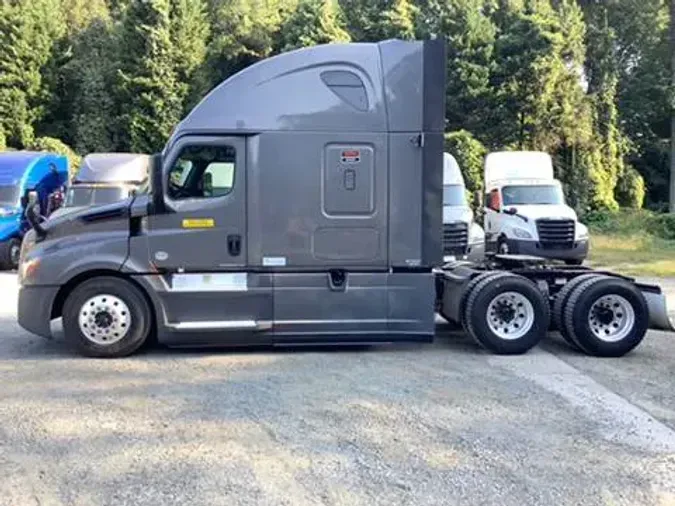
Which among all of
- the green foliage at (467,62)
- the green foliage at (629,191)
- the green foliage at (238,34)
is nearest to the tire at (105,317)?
the green foliage at (238,34)

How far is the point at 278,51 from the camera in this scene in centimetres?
3503

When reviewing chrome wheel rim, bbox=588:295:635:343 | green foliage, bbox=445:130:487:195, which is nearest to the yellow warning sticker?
chrome wheel rim, bbox=588:295:635:343

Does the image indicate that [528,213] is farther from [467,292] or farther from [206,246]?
[206,246]

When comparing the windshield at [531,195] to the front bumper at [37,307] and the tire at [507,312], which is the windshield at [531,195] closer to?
the tire at [507,312]

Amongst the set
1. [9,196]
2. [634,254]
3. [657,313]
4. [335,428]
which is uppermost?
[9,196]

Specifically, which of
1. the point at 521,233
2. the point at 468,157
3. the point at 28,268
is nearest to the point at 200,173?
the point at 28,268

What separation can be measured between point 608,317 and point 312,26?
2637 cm

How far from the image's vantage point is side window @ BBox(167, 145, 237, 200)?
8.72m

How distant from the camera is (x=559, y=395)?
7.27 metres

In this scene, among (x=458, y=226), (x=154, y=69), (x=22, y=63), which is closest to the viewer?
(x=458, y=226)

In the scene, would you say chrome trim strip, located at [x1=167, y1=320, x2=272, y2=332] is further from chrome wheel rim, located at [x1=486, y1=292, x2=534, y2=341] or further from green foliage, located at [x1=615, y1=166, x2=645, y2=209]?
green foliage, located at [x1=615, y1=166, x2=645, y2=209]

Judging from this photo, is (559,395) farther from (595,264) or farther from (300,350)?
(595,264)

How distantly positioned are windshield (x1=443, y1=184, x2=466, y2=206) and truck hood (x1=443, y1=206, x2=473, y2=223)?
0.48ft

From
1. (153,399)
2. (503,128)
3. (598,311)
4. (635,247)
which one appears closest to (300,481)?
(153,399)
